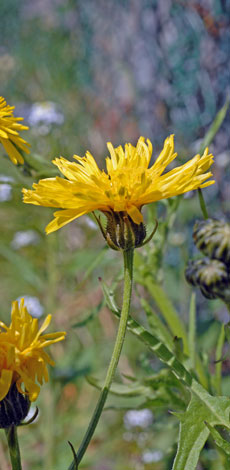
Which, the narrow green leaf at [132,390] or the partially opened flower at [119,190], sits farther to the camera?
the narrow green leaf at [132,390]

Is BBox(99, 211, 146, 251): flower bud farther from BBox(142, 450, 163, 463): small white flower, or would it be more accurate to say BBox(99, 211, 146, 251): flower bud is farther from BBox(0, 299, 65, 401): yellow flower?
BBox(142, 450, 163, 463): small white flower

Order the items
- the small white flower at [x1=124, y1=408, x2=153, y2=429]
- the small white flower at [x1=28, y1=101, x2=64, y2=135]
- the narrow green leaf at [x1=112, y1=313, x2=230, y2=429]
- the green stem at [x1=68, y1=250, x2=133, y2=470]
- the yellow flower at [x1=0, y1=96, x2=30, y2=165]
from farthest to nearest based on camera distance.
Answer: the small white flower at [x1=28, y1=101, x2=64, y2=135] → the small white flower at [x1=124, y1=408, x2=153, y2=429] → the yellow flower at [x1=0, y1=96, x2=30, y2=165] → the narrow green leaf at [x1=112, y1=313, x2=230, y2=429] → the green stem at [x1=68, y1=250, x2=133, y2=470]

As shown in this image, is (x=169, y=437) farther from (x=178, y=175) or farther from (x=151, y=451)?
(x=178, y=175)

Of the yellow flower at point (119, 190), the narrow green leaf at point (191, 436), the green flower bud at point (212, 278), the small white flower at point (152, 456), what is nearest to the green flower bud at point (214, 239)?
the green flower bud at point (212, 278)

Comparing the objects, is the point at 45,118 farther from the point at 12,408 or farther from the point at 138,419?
the point at 12,408

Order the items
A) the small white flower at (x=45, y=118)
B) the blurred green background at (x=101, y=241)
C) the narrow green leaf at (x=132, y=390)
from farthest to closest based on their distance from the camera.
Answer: the small white flower at (x=45, y=118), the blurred green background at (x=101, y=241), the narrow green leaf at (x=132, y=390)

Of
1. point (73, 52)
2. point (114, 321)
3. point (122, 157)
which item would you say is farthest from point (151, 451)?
point (73, 52)

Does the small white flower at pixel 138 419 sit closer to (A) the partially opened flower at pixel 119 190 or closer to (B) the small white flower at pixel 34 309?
(B) the small white flower at pixel 34 309

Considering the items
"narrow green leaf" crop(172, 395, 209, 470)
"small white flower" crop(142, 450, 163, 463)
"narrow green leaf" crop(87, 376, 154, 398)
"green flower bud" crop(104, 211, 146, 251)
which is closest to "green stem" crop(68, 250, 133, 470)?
"green flower bud" crop(104, 211, 146, 251)
